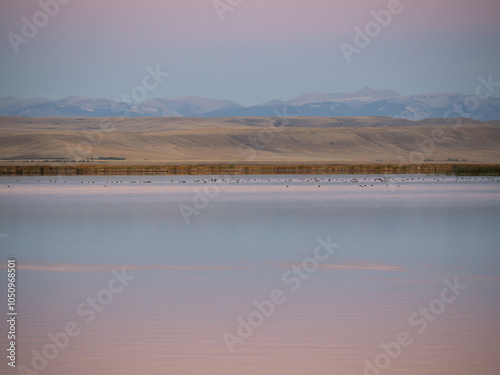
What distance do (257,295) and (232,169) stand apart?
190 feet

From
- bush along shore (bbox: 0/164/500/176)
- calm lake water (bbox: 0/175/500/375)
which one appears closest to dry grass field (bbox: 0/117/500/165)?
bush along shore (bbox: 0/164/500/176)

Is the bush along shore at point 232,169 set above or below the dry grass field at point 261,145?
above

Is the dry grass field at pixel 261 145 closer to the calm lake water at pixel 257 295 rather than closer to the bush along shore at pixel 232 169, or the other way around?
the bush along shore at pixel 232 169

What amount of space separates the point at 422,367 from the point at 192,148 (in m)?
117

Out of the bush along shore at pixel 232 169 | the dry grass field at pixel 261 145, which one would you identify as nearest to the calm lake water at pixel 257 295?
the bush along shore at pixel 232 169

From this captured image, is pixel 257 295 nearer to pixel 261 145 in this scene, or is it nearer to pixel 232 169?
pixel 232 169

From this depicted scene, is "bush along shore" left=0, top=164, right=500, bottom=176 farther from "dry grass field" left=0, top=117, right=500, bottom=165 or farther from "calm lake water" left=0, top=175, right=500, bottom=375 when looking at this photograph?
"calm lake water" left=0, top=175, right=500, bottom=375

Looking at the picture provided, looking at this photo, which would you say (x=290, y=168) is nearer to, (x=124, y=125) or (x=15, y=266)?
(x=15, y=266)

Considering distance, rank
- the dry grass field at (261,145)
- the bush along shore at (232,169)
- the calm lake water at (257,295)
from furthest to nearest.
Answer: the dry grass field at (261,145) < the bush along shore at (232,169) < the calm lake water at (257,295)

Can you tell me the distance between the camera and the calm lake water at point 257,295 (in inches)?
336

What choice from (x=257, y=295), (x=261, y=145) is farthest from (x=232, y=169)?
(x=261, y=145)

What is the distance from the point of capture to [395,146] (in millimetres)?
135500

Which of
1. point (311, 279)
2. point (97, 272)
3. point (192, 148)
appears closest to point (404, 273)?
point (311, 279)

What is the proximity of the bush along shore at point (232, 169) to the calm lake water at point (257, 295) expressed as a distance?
41.7 metres
